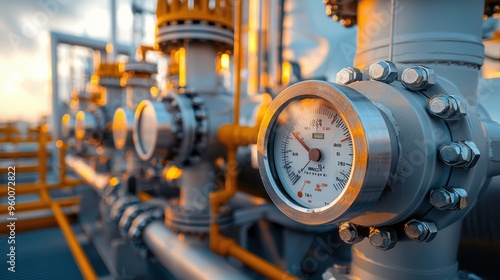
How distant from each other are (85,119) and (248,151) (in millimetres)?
1488

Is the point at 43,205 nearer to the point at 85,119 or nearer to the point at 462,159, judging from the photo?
the point at 85,119

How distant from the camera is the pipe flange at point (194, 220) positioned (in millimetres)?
1224

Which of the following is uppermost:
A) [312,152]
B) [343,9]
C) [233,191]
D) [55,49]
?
[55,49]

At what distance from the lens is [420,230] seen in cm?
45

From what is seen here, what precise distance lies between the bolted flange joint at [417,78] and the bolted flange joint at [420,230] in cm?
20

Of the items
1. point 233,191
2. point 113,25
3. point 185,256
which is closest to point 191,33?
point 233,191

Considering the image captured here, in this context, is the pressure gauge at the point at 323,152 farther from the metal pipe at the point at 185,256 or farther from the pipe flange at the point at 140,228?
the pipe flange at the point at 140,228

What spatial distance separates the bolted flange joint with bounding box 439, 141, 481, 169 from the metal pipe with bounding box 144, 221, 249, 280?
72 cm

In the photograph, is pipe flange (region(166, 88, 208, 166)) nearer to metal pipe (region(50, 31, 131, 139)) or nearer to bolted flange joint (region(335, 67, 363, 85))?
bolted flange joint (region(335, 67, 363, 85))

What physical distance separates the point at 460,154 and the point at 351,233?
192 mm

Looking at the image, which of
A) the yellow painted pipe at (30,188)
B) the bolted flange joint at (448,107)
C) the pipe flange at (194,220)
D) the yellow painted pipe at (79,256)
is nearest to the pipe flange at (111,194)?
the yellow painted pipe at (79,256)

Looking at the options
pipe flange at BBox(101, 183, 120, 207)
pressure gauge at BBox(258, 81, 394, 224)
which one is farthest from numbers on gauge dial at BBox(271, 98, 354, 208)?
pipe flange at BBox(101, 183, 120, 207)

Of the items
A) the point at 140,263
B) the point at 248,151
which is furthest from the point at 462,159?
the point at 140,263

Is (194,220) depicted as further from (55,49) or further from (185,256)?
(55,49)
